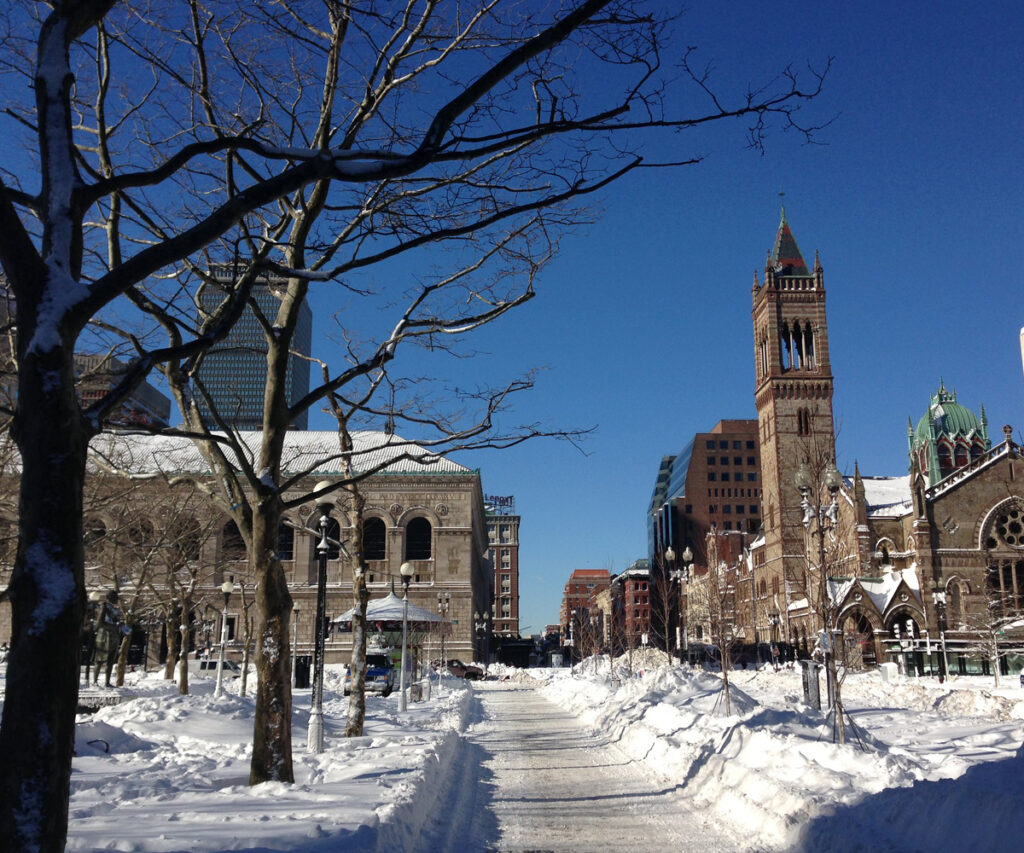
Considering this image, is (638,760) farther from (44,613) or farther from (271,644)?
(44,613)

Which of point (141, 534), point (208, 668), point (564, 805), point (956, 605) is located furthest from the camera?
point (956, 605)

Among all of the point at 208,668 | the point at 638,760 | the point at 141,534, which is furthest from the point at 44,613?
the point at 208,668

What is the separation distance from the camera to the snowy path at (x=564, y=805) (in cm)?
932

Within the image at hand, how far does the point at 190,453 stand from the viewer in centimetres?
6150

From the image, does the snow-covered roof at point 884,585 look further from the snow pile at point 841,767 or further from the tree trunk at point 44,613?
the tree trunk at point 44,613

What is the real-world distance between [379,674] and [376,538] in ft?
91.8

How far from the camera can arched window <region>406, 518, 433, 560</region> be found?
68688mm

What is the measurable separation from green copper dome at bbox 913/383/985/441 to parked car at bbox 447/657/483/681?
3163 inches

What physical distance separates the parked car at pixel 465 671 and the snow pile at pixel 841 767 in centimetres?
3333

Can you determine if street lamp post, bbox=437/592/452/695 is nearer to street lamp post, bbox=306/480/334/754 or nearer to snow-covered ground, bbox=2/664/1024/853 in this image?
snow-covered ground, bbox=2/664/1024/853

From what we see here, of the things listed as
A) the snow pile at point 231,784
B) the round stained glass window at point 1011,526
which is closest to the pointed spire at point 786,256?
the round stained glass window at point 1011,526

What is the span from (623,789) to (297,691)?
86.3 feet

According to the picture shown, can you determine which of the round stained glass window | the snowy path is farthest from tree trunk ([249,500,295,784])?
the round stained glass window

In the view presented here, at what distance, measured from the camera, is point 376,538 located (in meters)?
68.6
